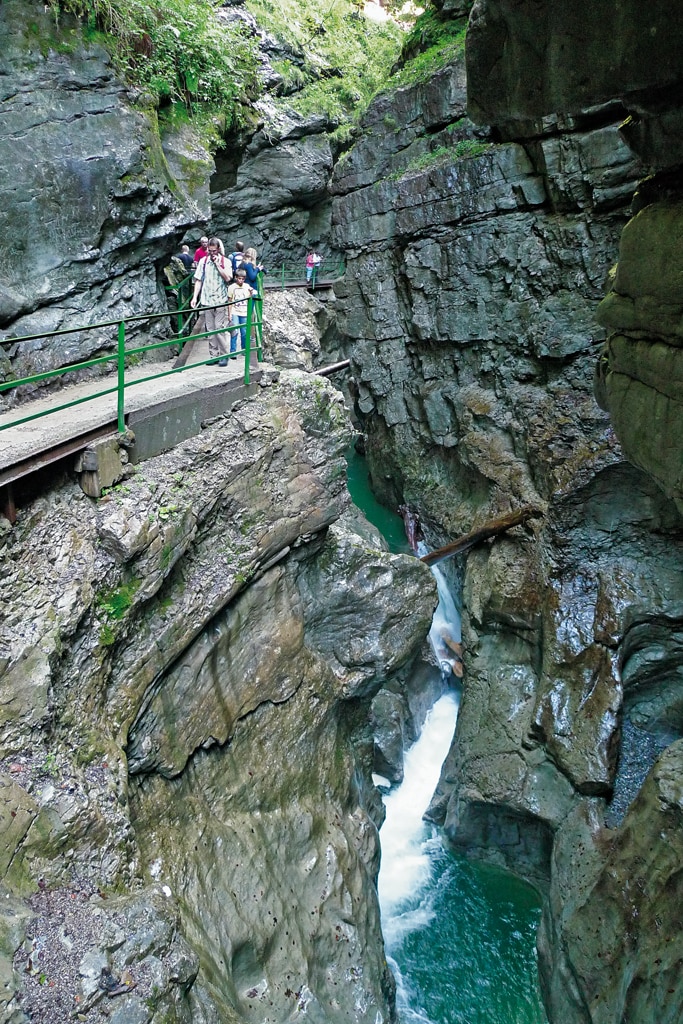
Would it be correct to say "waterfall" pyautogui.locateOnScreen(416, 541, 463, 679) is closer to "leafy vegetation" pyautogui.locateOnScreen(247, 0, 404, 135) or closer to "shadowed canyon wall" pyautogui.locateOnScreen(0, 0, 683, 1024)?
"shadowed canyon wall" pyautogui.locateOnScreen(0, 0, 683, 1024)

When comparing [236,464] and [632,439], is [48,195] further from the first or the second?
[632,439]

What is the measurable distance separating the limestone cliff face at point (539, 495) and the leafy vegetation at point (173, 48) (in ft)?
16.3

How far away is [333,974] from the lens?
800 centimetres

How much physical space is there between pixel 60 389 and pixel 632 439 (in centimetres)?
709

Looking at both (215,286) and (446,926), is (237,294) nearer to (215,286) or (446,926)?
(215,286)

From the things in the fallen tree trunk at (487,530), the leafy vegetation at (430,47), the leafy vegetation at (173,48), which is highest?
the leafy vegetation at (430,47)

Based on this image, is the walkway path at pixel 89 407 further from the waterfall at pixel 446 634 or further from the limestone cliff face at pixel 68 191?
the waterfall at pixel 446 634

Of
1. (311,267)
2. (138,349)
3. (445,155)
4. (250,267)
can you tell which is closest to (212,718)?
(138,349)

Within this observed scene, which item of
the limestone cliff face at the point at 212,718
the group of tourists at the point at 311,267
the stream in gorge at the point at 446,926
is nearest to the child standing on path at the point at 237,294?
the limestone cliff face at the point at 212,718

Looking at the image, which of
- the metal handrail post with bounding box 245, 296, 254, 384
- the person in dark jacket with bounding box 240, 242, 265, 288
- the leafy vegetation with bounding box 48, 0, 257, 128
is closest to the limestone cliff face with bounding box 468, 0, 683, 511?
the metal handrail post with bounding box 245, 296, 254, 384

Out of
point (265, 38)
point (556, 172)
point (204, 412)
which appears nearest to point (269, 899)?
point (204, 412)

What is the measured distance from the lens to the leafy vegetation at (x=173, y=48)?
1016cm

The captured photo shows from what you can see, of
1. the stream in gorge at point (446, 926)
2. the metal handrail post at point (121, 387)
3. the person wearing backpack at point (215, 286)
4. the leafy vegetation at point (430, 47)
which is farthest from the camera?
the leafy vegetation at point (430, 47)

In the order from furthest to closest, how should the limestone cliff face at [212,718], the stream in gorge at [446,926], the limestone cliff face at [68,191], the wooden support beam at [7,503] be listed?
the stream in gorge at [446,926]
the limestone cliff face at [68,191]
the wooden support beam at [7,503]
the limestone cliff face at [212,718]
